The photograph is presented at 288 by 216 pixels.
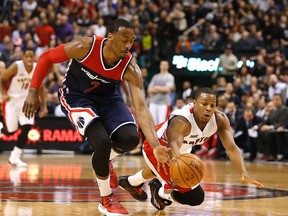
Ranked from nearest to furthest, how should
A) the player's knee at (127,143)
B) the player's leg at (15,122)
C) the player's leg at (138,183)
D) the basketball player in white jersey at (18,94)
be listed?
the player's knee at (127,143), the player's leg at (138,183), the basketball player in white jersey at (18,94), the player's leg at (15,122)

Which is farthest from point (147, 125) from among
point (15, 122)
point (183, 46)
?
point (183, 46)

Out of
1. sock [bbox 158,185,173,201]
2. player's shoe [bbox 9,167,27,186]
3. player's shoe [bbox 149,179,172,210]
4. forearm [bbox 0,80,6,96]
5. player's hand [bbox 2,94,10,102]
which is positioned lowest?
player's shoe [bbox 9,167,27,186]

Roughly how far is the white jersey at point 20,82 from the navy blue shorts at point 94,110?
5.32m

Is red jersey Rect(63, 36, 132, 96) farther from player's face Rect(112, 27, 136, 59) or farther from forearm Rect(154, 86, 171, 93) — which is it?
Result: forearm Rect(154, 86, 171, 93)

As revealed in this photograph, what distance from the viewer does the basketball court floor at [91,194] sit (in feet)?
21.6

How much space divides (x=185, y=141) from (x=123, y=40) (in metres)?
1.38

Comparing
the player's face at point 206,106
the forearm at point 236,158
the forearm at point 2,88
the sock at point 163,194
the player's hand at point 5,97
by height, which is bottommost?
the sock at point 163,194

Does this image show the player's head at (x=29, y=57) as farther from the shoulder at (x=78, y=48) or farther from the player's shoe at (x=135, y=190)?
the shoulder at (x=78, y=48)

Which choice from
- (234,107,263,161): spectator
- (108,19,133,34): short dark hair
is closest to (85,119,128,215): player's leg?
(108,19,133,34): short dark hair

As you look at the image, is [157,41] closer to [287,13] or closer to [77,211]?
[287,13]

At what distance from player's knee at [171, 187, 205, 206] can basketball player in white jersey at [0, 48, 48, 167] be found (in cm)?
550

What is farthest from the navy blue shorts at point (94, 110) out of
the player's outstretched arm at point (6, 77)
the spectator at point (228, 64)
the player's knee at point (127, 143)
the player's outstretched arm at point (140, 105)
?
the spectator at point (228, 64)

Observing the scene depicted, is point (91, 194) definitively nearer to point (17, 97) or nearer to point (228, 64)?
point (17, 97)

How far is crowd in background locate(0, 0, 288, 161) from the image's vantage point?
1628cm
